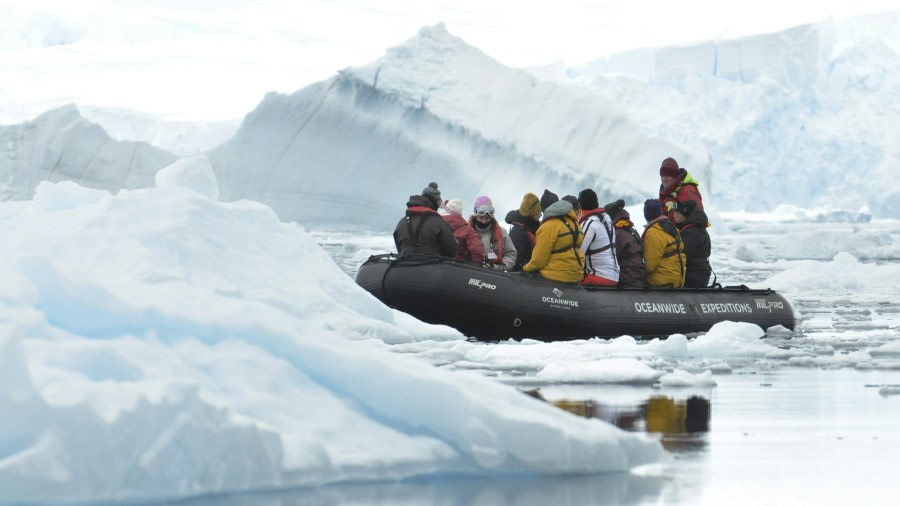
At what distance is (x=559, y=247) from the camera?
355 inches

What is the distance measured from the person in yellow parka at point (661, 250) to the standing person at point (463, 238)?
4.02ft

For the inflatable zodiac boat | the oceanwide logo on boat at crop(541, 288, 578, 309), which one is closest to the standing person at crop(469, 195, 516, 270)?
the inflatable zodiac boat

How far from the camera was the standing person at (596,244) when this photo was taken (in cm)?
916

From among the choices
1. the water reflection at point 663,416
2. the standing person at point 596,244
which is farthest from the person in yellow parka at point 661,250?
the water reflection at point 663,416

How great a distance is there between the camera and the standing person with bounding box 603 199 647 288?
948 cm

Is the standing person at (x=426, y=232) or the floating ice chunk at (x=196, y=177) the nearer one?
the floating ice chunk at (x=196, y=177)

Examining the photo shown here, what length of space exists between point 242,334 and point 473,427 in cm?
98

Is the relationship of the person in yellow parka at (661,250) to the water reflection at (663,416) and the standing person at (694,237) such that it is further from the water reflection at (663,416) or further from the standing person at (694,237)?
the water reflection at (663,416)

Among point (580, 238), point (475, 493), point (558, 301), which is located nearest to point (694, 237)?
point (580, 238)

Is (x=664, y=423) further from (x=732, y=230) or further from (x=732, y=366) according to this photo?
(x=732, y=230)

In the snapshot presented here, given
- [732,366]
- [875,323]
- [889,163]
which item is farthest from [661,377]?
[889,163]

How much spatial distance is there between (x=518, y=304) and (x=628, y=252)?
43.6 inches

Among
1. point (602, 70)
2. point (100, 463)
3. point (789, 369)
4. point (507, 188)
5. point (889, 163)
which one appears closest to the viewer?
point (100, 463)

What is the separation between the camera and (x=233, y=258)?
6.89 m
